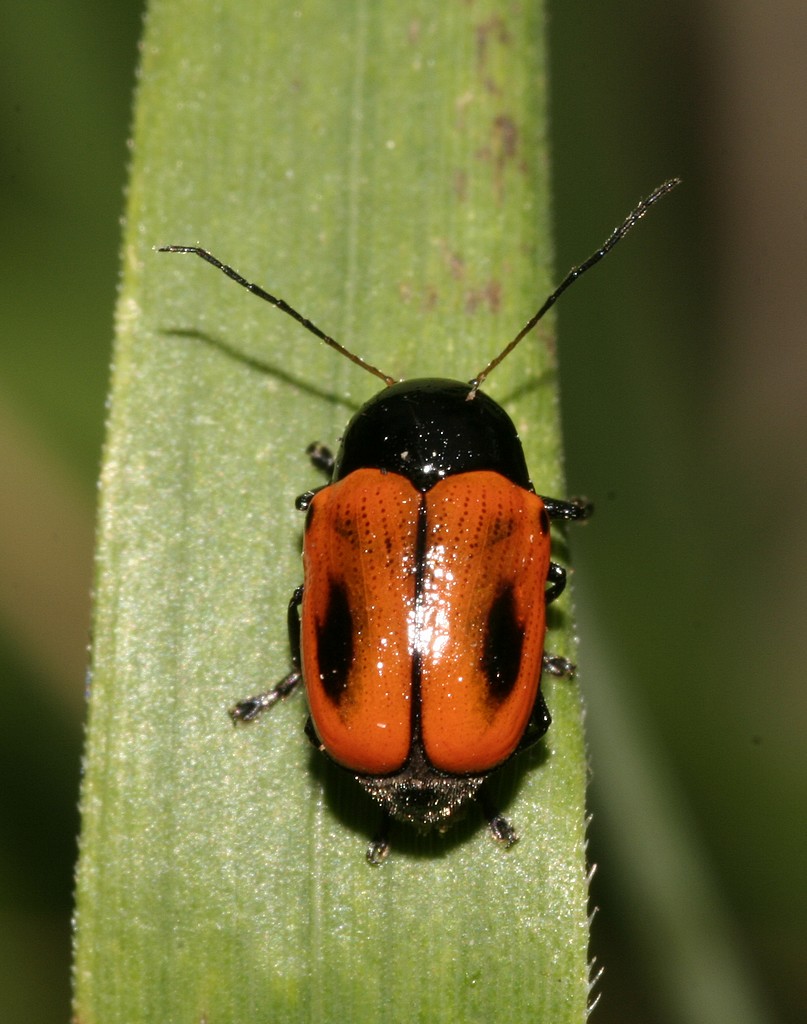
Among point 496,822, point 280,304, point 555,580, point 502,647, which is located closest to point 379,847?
point 496,822

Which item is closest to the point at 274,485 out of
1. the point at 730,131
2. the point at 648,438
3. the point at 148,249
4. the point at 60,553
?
the point at 148,249

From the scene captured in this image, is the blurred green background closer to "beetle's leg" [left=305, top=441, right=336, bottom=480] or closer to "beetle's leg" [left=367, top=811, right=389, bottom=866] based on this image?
"beetle's leg" [left=305, top=441, right=336, bottom=480]

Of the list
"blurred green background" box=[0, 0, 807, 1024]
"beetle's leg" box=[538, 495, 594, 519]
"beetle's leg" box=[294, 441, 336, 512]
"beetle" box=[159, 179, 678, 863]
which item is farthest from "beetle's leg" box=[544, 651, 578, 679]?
"beetle's leg" box=[294, 441, 336, 512]

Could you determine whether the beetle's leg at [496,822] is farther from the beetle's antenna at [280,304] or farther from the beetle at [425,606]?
the beetle's antenna at [280,304]

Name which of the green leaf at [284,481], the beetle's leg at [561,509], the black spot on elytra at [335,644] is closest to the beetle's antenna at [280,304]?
the green leaf at [284,481]


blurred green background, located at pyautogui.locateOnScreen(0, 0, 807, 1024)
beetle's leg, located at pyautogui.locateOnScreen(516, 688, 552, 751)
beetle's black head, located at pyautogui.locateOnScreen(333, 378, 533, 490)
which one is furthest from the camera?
blurred green background, located at pyautogui.locateOnScreen(0, 0, 807, 1024)
